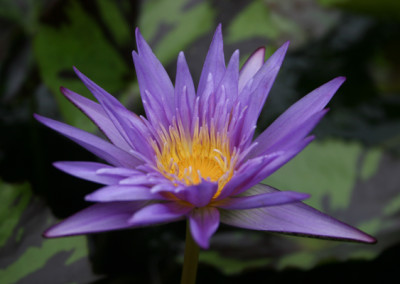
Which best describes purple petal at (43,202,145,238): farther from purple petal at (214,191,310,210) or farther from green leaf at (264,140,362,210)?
green leaf at (264,140,362,210)

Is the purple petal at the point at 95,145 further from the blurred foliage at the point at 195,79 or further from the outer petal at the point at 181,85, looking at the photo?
the blurred foliage at the point at 195,79

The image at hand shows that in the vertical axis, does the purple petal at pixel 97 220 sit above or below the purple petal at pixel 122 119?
below

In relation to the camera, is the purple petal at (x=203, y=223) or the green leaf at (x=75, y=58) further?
the green leaf at (x=75, y=58)

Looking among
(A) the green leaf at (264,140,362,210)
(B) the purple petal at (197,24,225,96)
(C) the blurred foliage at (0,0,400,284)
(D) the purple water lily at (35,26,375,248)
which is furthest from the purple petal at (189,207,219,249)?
(A) the green leaf at (264,140,362,210)

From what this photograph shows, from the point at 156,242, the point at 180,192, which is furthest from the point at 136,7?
the point at 180,192

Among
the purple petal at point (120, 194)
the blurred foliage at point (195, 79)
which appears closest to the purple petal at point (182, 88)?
the purple petal at point (120, 194)

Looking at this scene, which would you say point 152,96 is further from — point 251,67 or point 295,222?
point 295,222

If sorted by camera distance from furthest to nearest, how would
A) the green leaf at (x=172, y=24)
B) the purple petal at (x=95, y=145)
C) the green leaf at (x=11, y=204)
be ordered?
the green leaf at (x=172, y=24) → the green leaf at (x=11, y=204) → the purple petal at (x=95, y=145)
